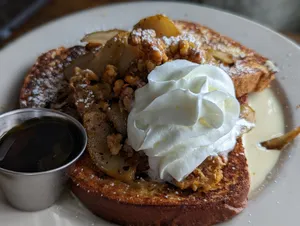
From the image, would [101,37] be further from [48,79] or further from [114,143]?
[114,143]

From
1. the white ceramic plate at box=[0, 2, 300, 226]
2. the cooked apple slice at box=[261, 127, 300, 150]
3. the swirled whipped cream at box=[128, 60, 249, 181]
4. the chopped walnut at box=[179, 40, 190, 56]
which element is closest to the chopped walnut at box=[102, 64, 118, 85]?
the swirled whipped cream at box=[128, 60, 249, 181]

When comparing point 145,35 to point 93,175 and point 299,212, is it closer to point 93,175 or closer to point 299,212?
point 93,175

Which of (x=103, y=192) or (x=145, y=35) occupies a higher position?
(x=145, y=35)

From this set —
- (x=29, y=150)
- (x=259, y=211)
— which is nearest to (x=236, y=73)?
(x=259, y=211)

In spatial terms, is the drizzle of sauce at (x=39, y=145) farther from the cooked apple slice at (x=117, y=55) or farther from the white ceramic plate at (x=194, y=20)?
the cooked apple slice at (x=117, y=55)

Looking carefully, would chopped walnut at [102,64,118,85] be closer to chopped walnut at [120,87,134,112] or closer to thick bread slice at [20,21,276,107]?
chopped walnut at [120,87,134,112]

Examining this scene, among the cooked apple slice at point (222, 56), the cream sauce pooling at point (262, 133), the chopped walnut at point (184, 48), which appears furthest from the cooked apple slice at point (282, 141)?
the chopped walnut at point (184, 48)
